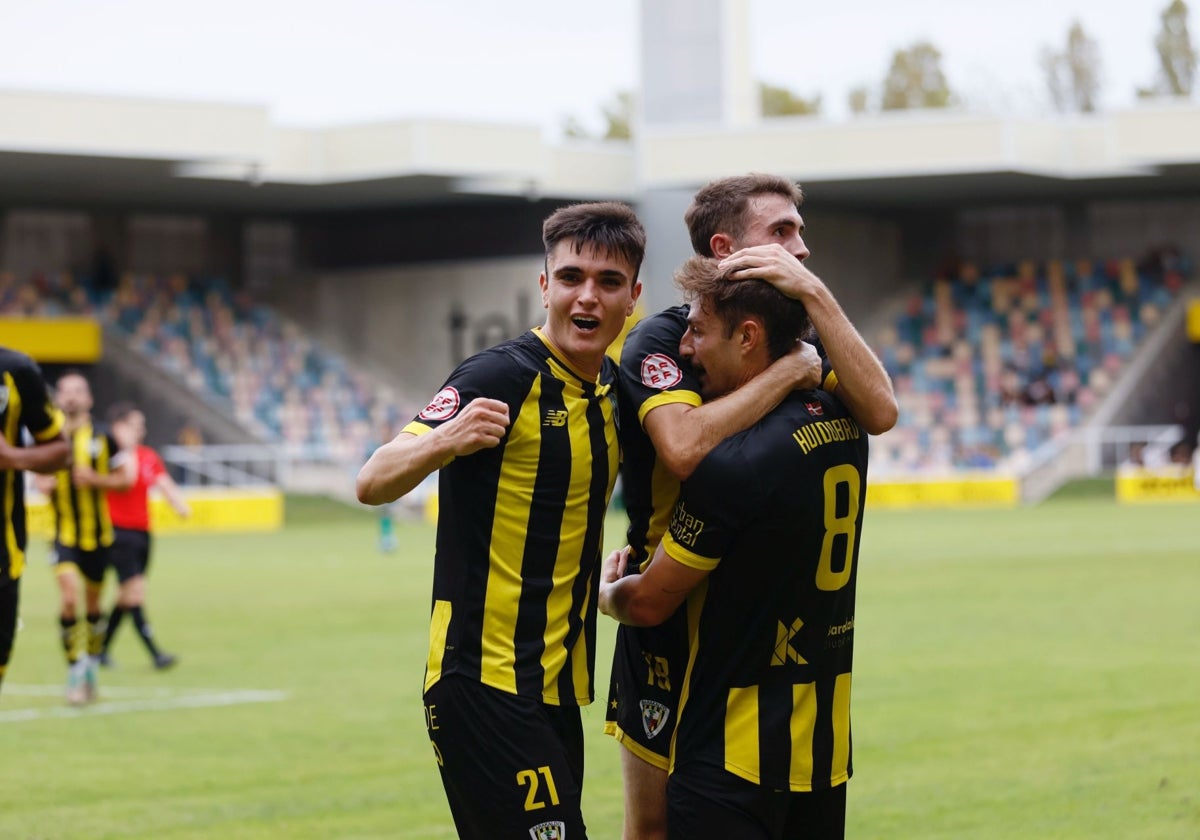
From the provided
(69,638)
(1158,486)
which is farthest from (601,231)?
(1158,486)

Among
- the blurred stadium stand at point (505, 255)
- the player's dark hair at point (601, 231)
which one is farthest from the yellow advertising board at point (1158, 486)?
the player's dark hair at point (601, 231)

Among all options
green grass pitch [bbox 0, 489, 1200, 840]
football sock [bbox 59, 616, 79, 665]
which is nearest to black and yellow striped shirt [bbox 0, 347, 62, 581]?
green grass pitch [bbox 0, 489, 1200, 840]

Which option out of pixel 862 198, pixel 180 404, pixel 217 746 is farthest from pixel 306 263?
pixel 217 746

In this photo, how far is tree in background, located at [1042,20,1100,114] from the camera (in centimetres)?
7312

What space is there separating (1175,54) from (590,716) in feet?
224

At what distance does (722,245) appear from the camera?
4758 millimetres

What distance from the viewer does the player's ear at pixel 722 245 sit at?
4742 millimetres

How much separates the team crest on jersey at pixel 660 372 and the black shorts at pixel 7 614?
4053 mm

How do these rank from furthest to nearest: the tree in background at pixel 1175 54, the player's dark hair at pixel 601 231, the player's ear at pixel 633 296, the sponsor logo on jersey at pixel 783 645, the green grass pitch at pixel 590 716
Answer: the tree in background at pixel 1175 54 → the green grass pitch at pixel 590 716 → the player's ear at pixel 633 296 → the player's dark hair at pixel 601 231 → the sponsor logo on jersey at pixel 783 645

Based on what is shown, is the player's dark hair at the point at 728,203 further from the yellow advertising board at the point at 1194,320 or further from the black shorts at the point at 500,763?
the yellow advertising board at the point at 1194,320

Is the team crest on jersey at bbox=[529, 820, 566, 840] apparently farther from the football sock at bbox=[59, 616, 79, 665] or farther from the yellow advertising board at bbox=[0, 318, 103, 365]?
the yellow advertising board at bbox=[0, 318, 103, 365]

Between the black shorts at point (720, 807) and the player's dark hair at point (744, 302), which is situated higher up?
the player's dark hair at point (744, 302)

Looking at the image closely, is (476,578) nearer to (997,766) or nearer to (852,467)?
(852,467)

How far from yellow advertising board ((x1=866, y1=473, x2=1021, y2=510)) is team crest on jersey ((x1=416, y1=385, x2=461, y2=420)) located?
34099 mm
